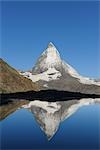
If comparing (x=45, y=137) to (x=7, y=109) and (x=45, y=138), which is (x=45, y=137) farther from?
(x=7, y=109)

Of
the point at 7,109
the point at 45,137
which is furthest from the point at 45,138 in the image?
the point at 7,109

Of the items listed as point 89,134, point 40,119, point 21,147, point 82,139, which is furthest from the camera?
point 40,119

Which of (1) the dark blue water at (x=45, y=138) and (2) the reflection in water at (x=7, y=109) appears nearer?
(1) the dark blue water at (x=45, y=138)

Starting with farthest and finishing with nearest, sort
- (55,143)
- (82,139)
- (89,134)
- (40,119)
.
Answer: (40,119), (89,134), (82,139), (55,143)

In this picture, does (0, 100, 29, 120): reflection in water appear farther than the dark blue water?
Yes

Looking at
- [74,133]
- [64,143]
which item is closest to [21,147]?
[64,143]

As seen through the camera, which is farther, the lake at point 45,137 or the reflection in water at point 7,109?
the reflection in water at point 7,109

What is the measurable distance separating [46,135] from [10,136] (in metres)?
2.78

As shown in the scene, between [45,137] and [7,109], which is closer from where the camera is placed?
[45,137]

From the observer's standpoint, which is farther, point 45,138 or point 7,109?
point 7,109

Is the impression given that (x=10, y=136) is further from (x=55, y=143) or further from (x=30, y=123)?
(x=30, y=123)

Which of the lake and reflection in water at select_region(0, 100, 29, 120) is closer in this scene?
the lake

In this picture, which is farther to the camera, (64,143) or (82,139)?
(82,139)

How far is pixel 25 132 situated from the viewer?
32375 mm
